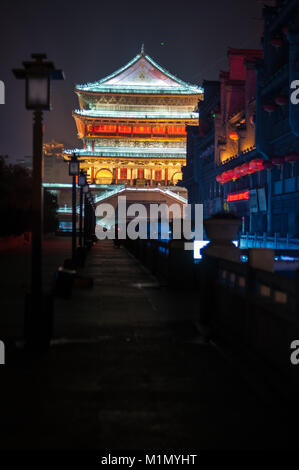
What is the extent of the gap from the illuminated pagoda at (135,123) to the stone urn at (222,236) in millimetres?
74102

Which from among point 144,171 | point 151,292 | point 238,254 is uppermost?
point 144,171

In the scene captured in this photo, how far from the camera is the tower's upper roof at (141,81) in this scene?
86375mm

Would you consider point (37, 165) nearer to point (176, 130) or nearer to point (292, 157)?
point (292, 157)

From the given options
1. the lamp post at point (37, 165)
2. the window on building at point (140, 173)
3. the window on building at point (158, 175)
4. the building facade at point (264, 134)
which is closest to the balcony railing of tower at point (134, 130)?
the window on building at point (140, 173)

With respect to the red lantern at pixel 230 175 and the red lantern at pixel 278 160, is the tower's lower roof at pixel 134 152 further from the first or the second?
the red lantern at pixel 278 160

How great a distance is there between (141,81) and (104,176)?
15.8m

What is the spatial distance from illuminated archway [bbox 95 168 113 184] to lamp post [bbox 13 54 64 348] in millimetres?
81801

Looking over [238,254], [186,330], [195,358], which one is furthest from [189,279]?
[195,358]

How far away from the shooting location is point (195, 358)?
7707 mm

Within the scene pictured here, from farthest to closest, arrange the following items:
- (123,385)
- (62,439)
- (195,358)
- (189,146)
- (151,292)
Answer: (189,146), (151,292), (195,358), (123,385), (62,439)

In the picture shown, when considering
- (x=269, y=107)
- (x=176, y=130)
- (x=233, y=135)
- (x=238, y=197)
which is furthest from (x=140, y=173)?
(x=269, y=107)

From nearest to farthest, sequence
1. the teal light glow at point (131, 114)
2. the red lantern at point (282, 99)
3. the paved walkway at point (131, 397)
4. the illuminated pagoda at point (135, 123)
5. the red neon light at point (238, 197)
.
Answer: the paved walkway at point (131, 397), the red lantern at point (282, 99), the red neon light at point (238, 197), the teal light glow at point (131, 114), the illuminated pagoda at point (135, 123)

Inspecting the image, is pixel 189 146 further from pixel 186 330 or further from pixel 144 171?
pixel 186 330
